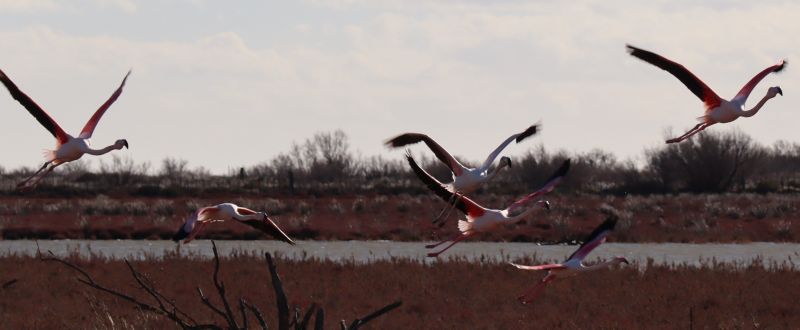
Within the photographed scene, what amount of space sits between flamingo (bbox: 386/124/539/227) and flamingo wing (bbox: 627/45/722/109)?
36.9 inches

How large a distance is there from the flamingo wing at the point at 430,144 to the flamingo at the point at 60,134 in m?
1.96

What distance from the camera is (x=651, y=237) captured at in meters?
44.8

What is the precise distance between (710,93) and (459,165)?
1.91 metres

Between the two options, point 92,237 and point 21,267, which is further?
point 92,237

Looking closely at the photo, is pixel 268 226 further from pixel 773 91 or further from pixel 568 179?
pixel 568 179

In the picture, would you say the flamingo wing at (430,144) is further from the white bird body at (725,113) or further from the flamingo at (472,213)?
the white bird body at (725,113)

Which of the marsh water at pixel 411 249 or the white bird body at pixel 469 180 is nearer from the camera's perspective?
the white bird body at pixel 469 180

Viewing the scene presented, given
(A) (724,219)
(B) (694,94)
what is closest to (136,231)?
(A) (724,219)

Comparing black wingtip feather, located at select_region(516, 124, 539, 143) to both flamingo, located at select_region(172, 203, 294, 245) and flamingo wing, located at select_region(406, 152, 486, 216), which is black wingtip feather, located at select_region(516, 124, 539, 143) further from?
flamingo, located at select_region(172, 203, 294, 245)

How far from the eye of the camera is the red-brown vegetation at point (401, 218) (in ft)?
151

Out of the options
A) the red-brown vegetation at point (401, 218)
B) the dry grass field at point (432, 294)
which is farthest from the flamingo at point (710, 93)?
the red-brown vegetation at point (401, 218)

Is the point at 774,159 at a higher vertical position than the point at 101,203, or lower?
higher

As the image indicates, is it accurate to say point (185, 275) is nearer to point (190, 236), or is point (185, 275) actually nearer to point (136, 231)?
point (190, 236)

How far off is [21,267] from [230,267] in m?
3.78
